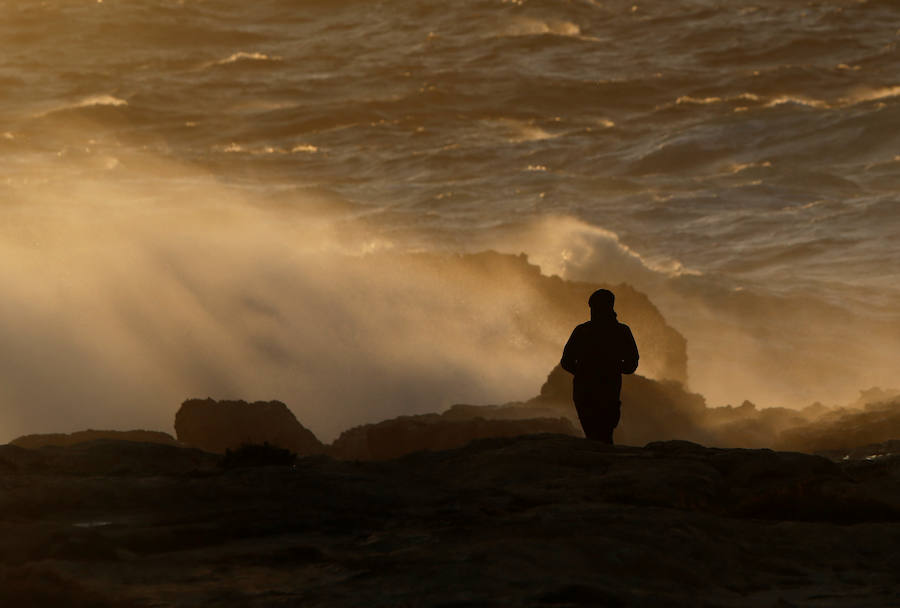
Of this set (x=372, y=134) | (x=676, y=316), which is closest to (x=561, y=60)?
(x=372, y=134)

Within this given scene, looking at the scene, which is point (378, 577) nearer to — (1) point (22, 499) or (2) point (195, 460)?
(1) point (22, 499)

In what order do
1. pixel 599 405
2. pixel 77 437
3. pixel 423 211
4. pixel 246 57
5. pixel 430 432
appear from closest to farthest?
pixel 599 405 → pixel 77 437 → pixel 430 432 → pixel 423 211 → pixel 246 57

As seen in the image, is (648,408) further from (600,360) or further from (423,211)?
(423,211)

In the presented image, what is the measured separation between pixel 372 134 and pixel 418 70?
750cm

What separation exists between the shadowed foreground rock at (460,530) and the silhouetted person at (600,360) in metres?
1.79

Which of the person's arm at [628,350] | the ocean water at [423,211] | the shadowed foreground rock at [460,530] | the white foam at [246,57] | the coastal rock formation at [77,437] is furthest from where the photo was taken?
the white foam at [246,57]

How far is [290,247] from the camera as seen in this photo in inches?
1810

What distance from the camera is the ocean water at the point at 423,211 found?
39.8 meters

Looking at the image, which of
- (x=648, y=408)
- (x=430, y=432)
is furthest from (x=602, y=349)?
(x=648, y=408)

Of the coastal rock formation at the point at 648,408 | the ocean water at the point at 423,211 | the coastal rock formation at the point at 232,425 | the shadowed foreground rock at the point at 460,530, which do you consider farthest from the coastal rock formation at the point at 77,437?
the ocean water at the point at 423,211

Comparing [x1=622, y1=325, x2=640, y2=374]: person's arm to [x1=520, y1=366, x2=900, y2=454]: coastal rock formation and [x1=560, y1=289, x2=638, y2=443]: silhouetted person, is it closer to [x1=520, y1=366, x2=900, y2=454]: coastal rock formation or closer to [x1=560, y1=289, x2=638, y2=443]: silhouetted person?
[x1=560, y1=289, x2=638, y2=443]: silhouetted person

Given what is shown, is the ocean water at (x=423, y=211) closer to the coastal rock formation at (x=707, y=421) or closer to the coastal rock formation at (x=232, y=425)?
the coastal rock formation at (x=707, y=421)

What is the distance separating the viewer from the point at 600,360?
10445mm

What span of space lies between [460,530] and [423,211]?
36.7 m
